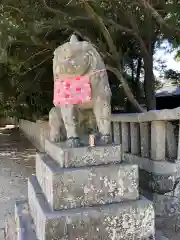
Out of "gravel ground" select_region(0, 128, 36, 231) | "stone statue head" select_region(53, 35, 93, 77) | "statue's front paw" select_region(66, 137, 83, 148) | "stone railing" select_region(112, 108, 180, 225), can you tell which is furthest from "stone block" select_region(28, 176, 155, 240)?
"gravel ground" select_region(0, 128, 36, 231)

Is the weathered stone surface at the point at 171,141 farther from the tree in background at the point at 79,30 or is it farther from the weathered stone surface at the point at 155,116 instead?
the tree in background at the point at 79,30

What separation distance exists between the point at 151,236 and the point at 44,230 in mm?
736

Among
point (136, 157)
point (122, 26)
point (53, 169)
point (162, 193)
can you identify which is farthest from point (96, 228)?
point (122, 26)

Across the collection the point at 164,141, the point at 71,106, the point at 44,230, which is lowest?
the point at 44,230

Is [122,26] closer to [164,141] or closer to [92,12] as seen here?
[92,12]

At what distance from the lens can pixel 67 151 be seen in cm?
203

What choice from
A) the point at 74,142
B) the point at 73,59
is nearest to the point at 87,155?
the point at 74,142

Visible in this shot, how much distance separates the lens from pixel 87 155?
2072 millimetres

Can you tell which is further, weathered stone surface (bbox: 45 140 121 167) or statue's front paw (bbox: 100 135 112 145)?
statue's front paw (bbox: 100 135 112 145)

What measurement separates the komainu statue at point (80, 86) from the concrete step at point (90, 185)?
0.24 meters

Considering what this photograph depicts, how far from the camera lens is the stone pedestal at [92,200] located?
1922 millimetres

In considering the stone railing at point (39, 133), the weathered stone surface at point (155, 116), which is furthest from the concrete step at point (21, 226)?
the stone railing at point (39, 133)

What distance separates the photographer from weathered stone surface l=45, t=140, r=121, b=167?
2.04 metres

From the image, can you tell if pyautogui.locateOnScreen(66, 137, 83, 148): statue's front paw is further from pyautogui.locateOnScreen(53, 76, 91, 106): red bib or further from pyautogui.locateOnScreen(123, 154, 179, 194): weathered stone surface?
pyautogui.locateOnScreen(123, 154, 179, 194): weathered stone surface
